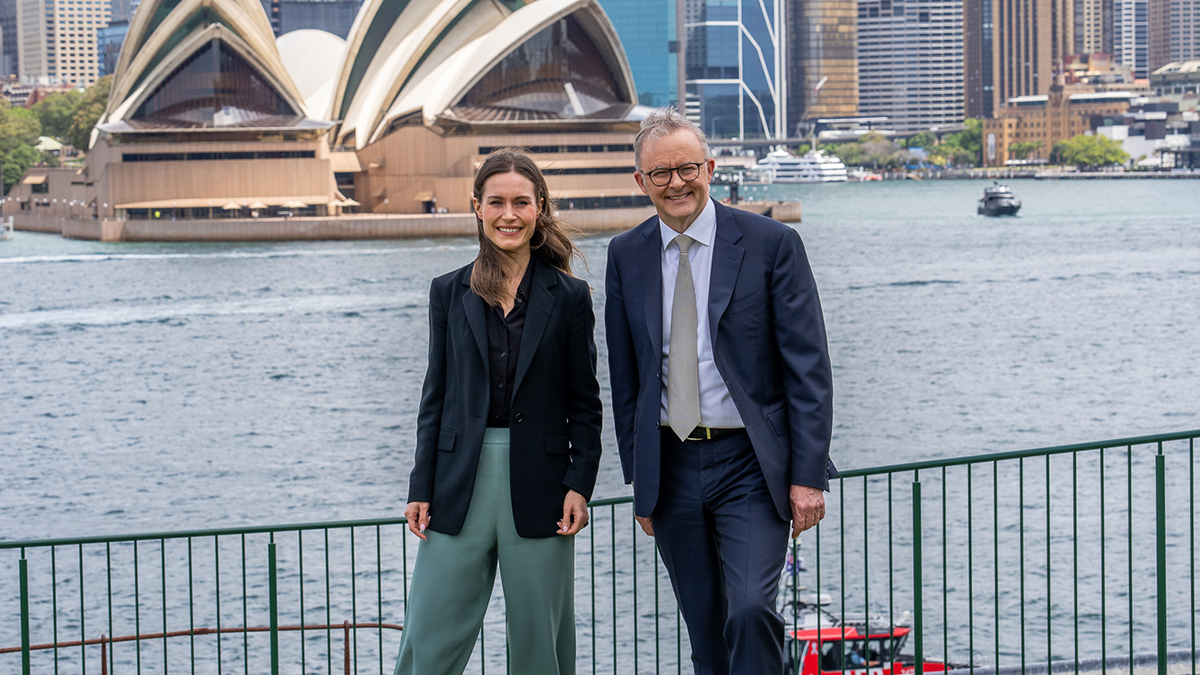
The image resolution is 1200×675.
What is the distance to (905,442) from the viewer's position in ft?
70.0

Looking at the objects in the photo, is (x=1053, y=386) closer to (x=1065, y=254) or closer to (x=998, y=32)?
(x=1065, y=254)

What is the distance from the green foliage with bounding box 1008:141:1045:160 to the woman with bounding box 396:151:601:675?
11738cm

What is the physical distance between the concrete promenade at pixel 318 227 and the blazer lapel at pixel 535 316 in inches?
1943

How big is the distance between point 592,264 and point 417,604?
41.4m

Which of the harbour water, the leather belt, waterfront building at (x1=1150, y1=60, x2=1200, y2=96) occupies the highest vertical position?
waterfront building at (x1=1150, y1=60, x2=1200, y2=96)

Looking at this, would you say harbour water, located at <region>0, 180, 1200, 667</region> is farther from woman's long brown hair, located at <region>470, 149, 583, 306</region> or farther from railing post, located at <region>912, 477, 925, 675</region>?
woman's long brown hair, located at <region>470, 149, 583, 306</region>

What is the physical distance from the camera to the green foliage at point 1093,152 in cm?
10938

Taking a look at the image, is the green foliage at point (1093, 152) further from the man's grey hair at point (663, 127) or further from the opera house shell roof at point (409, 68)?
the man's grey hair at point (663, 127)

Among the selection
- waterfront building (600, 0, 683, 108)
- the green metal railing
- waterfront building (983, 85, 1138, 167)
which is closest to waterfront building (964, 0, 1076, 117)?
waterfront building (983, 85, 1138, 167)

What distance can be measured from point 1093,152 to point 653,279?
376ft

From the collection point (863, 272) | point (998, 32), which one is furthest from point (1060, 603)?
point (998, 32)

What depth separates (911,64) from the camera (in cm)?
13738

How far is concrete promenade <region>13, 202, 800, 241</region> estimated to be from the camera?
172ft

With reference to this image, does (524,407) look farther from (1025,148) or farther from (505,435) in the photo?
(1025,148)
